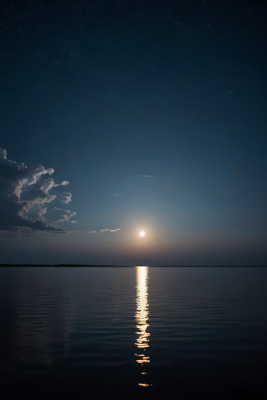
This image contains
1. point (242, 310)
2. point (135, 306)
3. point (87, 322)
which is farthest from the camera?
point (135, 306)

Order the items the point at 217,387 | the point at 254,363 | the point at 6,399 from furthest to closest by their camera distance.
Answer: the point at 254,363, the point at 217,387, the point at 6,399

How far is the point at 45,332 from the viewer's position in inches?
691

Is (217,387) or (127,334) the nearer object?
(217,387)

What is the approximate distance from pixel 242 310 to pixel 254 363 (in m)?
15.8

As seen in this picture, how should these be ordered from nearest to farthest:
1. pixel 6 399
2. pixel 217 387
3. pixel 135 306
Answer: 1. pixel 6 399
2. pixel 217 387
3. pixel 135 306

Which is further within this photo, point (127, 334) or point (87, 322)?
point (87, 322)

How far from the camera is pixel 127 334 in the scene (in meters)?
17.2

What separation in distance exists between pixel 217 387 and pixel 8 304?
25589 millimetres

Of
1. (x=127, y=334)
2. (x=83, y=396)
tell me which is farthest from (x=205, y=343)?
(x=83, y=396)

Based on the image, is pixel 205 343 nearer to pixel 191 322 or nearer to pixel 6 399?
pixel 191 322

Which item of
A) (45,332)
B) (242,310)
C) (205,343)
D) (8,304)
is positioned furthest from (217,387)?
(8,304)

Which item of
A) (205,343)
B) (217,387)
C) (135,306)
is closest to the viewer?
(217,387)

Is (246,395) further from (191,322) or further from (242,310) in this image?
(242,310)

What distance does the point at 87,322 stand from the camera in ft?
67.9
